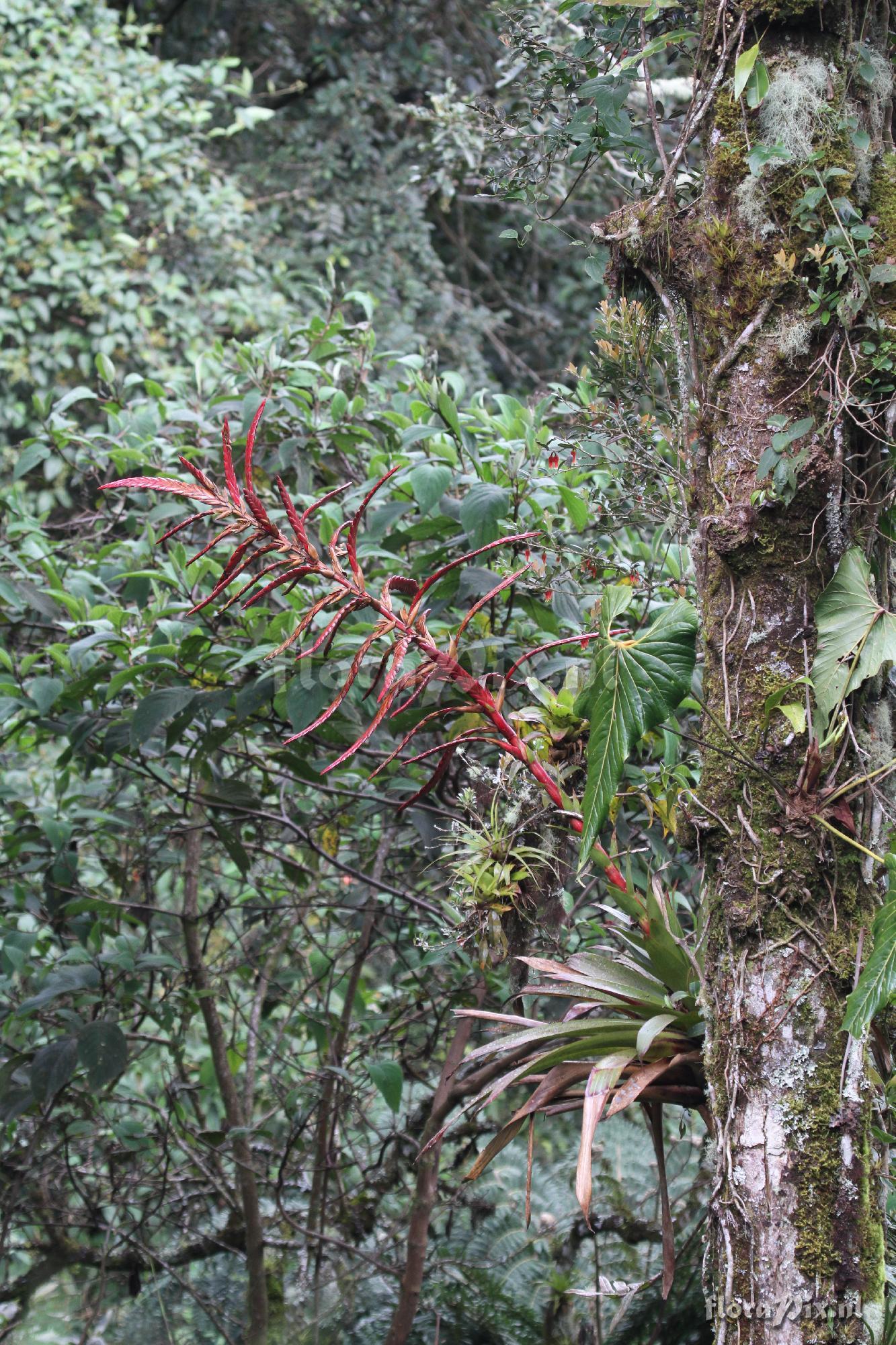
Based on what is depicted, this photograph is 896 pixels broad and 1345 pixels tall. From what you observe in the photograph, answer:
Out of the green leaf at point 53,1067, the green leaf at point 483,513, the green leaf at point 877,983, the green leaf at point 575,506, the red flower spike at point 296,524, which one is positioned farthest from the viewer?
the green leaf at point 53,1067

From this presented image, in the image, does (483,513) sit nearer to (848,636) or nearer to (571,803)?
(571,803)

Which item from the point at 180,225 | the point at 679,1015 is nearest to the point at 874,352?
the point at 679,1015

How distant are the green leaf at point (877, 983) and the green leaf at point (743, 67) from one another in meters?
0.88

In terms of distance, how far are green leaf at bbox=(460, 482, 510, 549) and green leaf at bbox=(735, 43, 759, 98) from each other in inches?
25.8

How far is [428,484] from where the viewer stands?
5.98ft

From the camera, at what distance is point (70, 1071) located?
205cm

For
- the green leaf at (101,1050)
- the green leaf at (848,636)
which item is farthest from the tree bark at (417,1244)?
the green leaf at (848,636)

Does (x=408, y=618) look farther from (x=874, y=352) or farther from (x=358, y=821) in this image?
(x=358, y=821)

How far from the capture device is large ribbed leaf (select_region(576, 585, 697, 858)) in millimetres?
1210

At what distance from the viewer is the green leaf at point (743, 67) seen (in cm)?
123

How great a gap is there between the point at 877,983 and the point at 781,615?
0.41m

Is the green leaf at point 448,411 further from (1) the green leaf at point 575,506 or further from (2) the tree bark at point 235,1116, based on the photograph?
(2) the tree bark at point 235,1116

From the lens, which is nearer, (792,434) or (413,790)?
(792,434)

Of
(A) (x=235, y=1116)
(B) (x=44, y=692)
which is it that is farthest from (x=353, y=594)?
(A) (x=235, y=1116)
